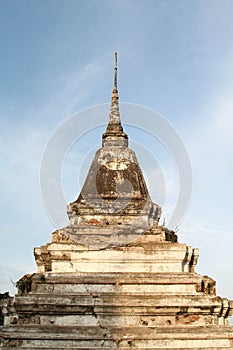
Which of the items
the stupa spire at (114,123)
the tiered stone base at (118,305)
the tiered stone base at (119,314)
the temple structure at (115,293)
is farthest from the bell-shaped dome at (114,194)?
the tiered stone base at (119,314)

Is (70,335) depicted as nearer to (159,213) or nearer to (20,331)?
(20,331)

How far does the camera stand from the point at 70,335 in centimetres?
1091

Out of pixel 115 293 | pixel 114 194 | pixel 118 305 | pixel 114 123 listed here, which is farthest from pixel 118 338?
pixel 114 123

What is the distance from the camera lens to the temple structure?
11.0m

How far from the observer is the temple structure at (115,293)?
11.0 m

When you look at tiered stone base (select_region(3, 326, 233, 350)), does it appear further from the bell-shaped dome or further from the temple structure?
the bell-shaped dome

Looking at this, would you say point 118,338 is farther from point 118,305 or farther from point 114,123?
point 114,123

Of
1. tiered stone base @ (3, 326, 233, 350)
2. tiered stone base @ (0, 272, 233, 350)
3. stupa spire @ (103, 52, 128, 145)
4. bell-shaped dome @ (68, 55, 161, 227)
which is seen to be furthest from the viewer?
stupa spire @ (103, 52, 128, 145)

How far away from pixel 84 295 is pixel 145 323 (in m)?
1.63

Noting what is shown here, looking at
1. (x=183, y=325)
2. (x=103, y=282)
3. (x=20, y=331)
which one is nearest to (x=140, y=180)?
(x=103, y=282)

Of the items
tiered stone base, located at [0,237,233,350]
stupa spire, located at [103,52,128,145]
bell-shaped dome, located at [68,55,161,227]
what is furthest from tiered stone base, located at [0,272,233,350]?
stupa spire, located at [103,52,128,145]

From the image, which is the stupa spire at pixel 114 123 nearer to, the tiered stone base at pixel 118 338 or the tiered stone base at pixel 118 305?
the tiered stone base at pixel 118 305

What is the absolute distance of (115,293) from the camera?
1200 centimetres

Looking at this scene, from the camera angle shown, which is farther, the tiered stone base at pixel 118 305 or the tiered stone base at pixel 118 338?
the tiered stone base at pixel 118 305
